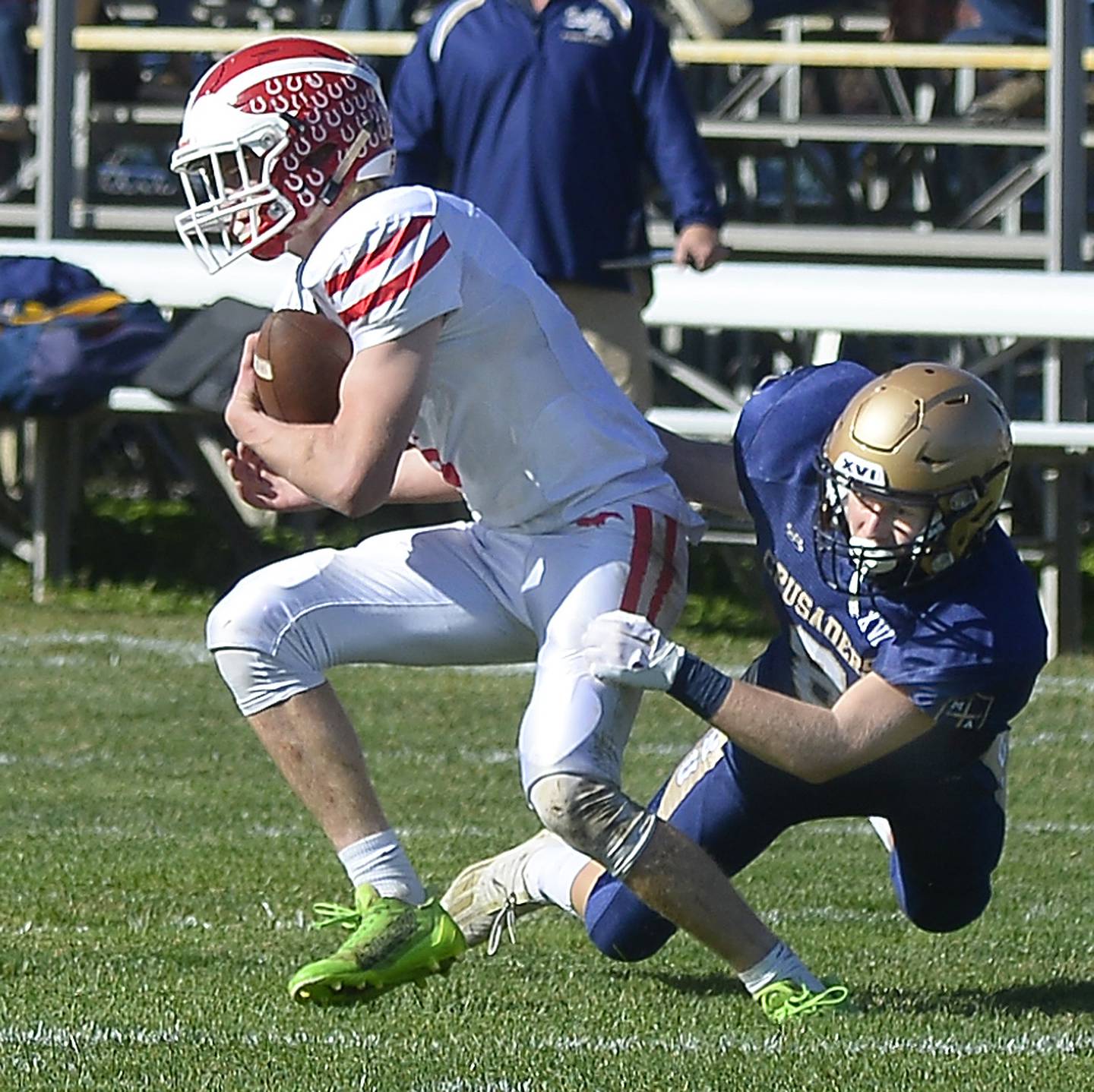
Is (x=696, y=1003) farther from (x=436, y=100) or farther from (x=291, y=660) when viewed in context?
(x=436, y=100)

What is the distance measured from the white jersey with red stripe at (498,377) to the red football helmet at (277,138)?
8 cm

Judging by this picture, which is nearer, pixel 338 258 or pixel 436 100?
pixel 338 258

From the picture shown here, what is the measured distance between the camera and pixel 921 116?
34.3 feet

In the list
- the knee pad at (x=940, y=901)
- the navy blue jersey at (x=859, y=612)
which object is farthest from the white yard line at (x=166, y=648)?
the navy blue jersey at (x=859, y=612)

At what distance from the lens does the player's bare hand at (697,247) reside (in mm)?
6598

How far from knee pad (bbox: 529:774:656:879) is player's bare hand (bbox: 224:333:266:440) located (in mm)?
673

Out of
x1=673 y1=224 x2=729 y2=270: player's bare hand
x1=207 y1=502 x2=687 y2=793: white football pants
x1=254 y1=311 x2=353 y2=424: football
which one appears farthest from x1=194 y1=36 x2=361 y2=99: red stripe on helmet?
x1=673 y1=224 x2=729 y2=270: player's bare hand

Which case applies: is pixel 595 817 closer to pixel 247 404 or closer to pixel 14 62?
pixel 247 404

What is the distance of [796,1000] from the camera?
3.55 metres

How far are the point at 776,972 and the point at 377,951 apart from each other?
0.57 m

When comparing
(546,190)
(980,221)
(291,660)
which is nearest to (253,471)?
(291,660)

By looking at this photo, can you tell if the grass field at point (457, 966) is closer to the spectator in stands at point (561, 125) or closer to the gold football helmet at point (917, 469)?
the gold football helmet at point (917, 469)

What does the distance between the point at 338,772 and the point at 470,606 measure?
31 centimetres

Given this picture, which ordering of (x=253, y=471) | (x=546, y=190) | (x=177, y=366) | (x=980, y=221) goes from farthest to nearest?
(x=980, y=221) → (x=177, y=366) → (x=546, y=190) → (x=253, y=471)
